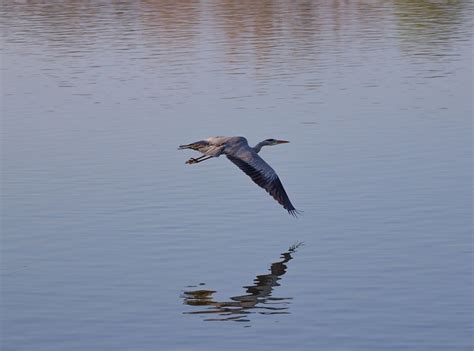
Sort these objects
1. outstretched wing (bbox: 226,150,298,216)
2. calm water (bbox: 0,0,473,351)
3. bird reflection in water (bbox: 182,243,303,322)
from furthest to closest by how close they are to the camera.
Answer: outstretched wing (bbox: 226,150,298,216) → bird reflection in water (bbox: 182,243,303,322) → calm water (bbox: 0,0,473,351)

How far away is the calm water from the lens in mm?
16484

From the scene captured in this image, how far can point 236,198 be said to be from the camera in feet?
74.1

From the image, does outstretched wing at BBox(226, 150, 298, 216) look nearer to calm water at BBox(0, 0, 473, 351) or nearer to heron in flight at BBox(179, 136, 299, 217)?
heron in flight at BBox(179, 136, 299, 217)

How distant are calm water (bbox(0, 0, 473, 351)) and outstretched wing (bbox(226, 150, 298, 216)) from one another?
77 cm

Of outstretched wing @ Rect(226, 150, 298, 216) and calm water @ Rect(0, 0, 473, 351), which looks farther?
outstretched wing @ Rect(226, 150, 298, 216)

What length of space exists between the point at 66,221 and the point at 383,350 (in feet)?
25.8

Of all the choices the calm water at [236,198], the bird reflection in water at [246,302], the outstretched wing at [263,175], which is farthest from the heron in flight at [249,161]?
the bird reflection in water at [246,302]

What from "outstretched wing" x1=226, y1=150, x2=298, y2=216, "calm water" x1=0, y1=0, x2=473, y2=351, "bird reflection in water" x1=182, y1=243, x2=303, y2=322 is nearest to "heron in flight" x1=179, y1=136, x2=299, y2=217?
"outstretched wing" x1=226, y1=150, x2=298, y2=216

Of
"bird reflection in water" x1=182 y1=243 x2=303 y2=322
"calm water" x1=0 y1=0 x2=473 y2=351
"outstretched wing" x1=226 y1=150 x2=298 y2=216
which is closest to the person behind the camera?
"calm water" x1=0 y1=0 x2=473 y2=351

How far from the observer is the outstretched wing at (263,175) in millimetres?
19328

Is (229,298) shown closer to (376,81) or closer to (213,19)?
(376,81)

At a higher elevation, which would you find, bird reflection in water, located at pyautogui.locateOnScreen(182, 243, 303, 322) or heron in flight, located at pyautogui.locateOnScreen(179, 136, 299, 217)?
heron in flight, located at pyautogui.locateOnScreen(179, 136, 299, 217)

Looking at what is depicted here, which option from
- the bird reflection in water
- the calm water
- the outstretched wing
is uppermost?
the outstretched wing

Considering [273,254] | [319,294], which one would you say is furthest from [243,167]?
[319,294]
